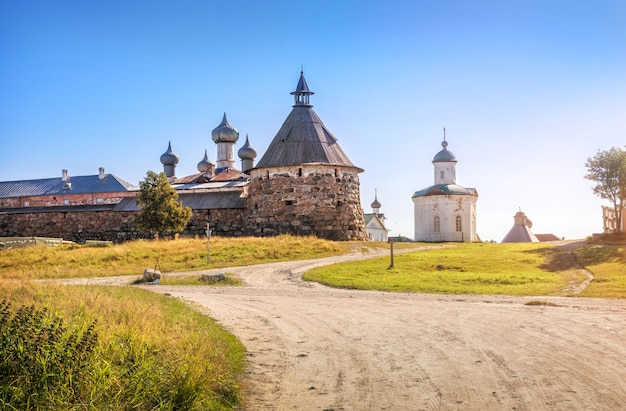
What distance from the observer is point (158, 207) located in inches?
1812

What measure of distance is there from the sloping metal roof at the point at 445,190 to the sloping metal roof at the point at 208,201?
20.0 metres

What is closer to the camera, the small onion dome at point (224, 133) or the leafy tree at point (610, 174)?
the leafy tree at point (610, 174)

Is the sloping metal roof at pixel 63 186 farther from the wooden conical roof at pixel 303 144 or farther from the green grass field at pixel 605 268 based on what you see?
the green grass field at pixel 605 268

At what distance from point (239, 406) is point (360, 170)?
4264 centimetres

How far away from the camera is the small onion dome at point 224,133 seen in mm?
77125

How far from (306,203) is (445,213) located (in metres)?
21.0

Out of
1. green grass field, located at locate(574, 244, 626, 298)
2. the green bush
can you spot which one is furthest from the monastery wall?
the green bush

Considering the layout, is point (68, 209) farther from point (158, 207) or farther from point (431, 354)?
point (431, 354)

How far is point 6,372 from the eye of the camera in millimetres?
7164

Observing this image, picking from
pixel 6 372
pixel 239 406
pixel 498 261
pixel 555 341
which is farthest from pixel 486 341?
pixel 498 261

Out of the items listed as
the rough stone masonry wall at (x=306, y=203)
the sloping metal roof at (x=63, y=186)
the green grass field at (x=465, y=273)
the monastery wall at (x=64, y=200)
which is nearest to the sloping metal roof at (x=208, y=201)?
the rough stone masonry wall at (x=306, y=203)

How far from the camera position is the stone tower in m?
47.2

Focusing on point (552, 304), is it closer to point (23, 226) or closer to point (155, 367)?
point (155, 367)

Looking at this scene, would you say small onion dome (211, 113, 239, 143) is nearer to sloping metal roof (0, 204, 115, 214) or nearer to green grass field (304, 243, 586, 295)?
sloping metal roof (0, 204, 115, 214)
